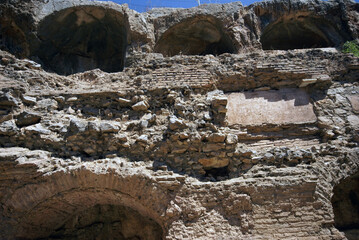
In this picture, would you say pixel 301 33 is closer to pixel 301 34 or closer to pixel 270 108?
pixel 301 34

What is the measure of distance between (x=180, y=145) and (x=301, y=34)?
647 centimetres

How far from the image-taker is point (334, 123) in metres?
4.88

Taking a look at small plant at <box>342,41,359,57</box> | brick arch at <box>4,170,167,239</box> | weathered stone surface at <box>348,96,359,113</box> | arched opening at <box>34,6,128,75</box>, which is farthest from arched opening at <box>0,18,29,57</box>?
small plant at <box>342,41,359,57</box>

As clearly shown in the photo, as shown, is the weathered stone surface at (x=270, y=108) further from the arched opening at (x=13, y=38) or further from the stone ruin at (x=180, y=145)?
the arched opening at (x=13, y=38)

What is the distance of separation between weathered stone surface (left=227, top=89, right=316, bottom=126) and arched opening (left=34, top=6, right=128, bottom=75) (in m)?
3.62

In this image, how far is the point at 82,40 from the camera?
8375 mm

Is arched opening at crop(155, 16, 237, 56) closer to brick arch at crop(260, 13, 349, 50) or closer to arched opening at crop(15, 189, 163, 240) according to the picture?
brick arch at crop(260, 13, 349, 50)

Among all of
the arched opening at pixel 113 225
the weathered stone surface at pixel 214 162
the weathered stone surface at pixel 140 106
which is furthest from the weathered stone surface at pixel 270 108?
the arched opening at pixel 113 225

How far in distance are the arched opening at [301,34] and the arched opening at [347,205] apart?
3868mm

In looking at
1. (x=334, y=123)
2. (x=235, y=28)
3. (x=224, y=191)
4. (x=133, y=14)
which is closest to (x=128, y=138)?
(x=224, y=191)

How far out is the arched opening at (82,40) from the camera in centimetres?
750

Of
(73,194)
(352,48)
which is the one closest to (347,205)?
(352,48)

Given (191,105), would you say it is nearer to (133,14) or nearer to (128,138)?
(128,138)

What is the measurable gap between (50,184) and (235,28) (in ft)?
19.7
